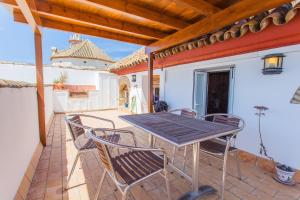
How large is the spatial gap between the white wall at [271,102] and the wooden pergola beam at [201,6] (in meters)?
1.18

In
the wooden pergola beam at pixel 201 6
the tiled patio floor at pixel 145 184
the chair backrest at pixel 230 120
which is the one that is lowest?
the tiled patio floor at pixel 145 184

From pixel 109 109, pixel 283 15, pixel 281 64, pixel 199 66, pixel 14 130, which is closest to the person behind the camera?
pixel 14 130

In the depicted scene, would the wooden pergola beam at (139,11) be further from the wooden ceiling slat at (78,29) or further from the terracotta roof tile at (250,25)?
the wooden ceiling slat at (78,29)

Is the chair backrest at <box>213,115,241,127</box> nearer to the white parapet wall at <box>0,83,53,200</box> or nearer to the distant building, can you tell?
the white parapet wall at <box>0,83,53,200</box>

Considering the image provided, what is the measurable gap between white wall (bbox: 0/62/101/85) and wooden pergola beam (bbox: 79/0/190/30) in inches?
263

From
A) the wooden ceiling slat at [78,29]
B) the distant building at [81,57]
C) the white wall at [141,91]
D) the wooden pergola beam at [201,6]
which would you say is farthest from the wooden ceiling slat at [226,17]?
the distant building at [81,57]

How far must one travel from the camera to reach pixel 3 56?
742 cm

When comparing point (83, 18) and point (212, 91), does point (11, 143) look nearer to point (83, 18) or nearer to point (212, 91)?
point (83, 18)

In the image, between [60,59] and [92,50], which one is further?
[92,50]

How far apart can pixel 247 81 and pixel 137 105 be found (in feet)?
16.1

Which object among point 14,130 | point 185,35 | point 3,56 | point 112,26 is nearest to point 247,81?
point 185,35

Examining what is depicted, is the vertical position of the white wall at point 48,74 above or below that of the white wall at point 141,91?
above

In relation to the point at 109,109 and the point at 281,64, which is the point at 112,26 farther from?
the point at 109,109

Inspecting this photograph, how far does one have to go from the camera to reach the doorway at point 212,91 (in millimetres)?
4005
